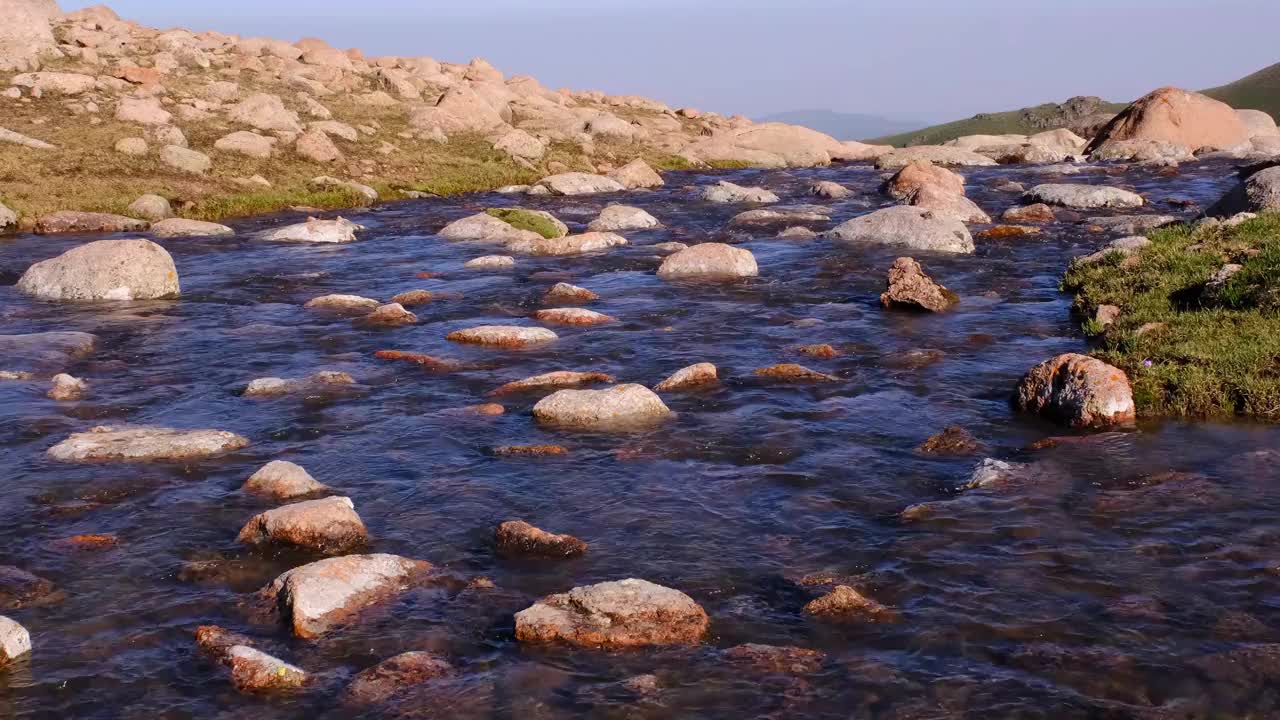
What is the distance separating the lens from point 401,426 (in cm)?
1353

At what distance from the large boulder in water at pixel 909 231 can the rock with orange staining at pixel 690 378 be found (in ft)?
42.1

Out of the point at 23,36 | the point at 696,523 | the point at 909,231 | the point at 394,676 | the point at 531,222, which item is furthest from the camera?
the point at 23,36

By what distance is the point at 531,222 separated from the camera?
99.9 ft

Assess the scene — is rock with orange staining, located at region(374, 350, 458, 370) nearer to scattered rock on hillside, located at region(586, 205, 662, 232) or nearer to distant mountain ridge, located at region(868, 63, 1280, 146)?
scattered rock on hillside, located at region(586, 205, 662, 232)

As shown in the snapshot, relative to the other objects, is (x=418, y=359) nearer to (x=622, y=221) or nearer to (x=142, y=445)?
(x=142, y=445)

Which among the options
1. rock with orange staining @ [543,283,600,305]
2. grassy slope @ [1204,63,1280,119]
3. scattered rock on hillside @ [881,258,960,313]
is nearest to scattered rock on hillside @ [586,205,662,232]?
rock with orange staining @ [543,283,600,305]

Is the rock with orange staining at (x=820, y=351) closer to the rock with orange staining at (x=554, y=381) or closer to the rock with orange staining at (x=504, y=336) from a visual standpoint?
the rock with orange staining at (x=554, y=381)

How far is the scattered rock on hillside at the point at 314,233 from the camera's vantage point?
3022cm

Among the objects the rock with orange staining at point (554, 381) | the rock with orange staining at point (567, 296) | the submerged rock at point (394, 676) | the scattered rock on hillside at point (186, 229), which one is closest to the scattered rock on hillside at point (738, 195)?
the scattered rock on hillside at point (186, 229)

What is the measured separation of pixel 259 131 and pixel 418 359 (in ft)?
97.6

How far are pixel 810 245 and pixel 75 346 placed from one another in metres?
17.1

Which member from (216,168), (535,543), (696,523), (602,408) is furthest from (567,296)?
(216,168)

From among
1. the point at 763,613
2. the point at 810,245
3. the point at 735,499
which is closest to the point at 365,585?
the point at 763,613

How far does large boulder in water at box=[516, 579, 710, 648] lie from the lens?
A: 8078 mm
